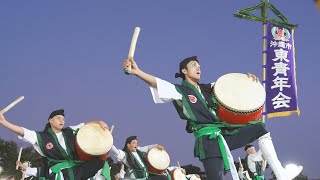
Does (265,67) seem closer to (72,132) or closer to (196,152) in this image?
(72,132)

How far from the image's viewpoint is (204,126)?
3.45 metres

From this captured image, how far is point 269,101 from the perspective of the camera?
33.6 ft

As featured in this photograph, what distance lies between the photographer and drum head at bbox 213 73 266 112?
3.39 metres

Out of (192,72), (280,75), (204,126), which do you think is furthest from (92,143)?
(280,75)

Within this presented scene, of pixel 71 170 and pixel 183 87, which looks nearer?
pixel 183 87

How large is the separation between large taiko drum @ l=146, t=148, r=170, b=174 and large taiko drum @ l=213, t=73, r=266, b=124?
436cm

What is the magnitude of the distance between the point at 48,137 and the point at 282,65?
22.9 feet

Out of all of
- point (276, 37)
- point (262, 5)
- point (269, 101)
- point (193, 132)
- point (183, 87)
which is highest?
point (262, 5)

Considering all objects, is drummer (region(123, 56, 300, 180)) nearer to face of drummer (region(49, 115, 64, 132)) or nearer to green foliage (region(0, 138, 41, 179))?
face of drummer (region(49, 115, 64, 132))

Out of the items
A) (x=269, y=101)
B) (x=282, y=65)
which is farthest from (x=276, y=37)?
(x=269, y=101)

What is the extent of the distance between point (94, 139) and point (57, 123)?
0.53 m

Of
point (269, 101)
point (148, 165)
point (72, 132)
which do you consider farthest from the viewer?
point (269, 101)

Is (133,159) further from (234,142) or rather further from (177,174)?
(234,142)

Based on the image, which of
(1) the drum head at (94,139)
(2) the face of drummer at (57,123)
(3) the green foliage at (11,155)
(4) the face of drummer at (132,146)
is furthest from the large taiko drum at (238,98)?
(3) the green foliage at (11,155)
